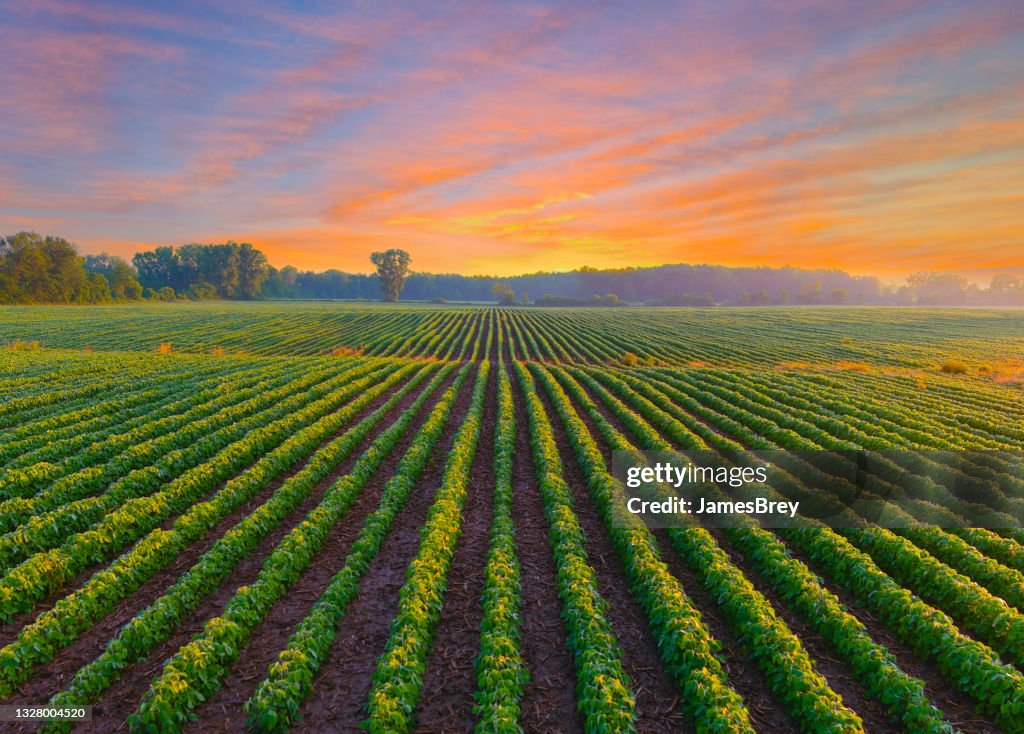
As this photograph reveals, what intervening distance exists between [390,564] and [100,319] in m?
85.8

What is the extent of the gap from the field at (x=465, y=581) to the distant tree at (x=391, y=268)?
160 m

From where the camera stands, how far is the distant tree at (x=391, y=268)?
576 feet

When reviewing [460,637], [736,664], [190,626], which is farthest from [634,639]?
[190,626]

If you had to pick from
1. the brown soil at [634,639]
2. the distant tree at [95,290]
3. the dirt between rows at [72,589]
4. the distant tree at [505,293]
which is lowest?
the brown soil at [634,639]

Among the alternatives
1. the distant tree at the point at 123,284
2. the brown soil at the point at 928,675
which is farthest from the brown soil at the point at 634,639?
the distant tree at the point at 123,284

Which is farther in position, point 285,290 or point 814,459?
point 285,290

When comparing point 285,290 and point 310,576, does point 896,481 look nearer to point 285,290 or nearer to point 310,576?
point 310,576

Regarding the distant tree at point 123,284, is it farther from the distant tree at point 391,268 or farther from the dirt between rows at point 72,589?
the dirt between rows at point 72,589

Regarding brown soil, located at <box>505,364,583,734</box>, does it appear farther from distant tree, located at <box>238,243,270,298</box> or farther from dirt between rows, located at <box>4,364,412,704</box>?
distant tree, located at <box>238,243,270,298</box>

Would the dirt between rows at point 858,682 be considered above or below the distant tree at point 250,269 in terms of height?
below

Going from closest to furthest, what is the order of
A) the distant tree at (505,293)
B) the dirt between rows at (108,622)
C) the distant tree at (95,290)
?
the dirt between rows at (108,622) < the distant tree at (95,290) < the distant tree at (505,293)

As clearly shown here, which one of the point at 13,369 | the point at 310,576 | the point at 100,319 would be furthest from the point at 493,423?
the point at 100,319

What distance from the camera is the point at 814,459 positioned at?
16.8 meters

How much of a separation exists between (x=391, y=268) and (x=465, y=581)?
581 feet
